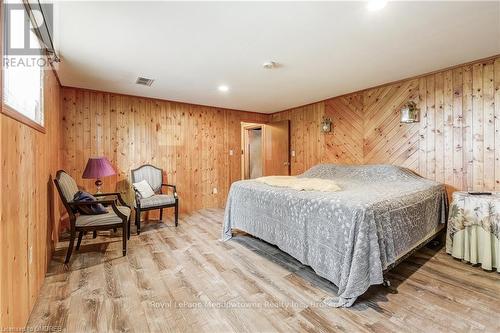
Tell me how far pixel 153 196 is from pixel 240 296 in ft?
8.23

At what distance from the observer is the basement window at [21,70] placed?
140 centimetres

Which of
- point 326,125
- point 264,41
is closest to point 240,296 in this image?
point 264,41

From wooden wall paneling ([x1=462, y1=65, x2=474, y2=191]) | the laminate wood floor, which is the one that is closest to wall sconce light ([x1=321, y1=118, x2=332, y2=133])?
wooden wall paneling ([x1=462, y1=65, x2=474, y2=191])

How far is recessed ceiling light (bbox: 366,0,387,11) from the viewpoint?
1.75 metres

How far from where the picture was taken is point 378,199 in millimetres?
2082

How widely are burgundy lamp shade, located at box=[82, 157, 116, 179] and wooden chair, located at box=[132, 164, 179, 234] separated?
534 millimetres

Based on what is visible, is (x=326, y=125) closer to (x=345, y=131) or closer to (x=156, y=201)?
(x=345, y=131)

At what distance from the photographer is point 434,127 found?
3291 mm

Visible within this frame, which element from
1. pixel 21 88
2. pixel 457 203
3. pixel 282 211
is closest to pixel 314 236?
pixel 282 211

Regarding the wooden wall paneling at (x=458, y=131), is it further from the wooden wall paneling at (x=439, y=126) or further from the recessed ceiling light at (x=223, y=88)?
the recessed ceiling light at (x=223, y=88)

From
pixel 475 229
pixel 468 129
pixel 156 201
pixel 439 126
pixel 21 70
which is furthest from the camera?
pixel 156 201

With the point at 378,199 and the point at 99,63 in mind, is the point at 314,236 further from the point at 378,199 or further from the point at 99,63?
the point at 99,63

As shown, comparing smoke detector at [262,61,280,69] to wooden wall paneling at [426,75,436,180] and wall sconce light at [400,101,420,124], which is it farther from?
wooden wall paneling at [426,75,436,180]

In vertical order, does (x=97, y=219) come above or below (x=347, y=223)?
below
